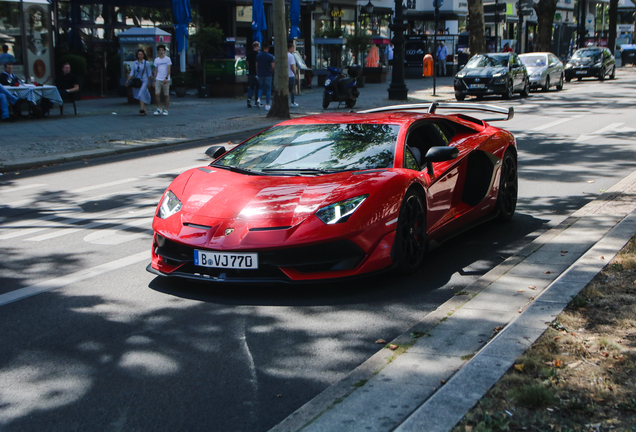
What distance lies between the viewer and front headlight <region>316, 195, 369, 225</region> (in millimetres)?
5164

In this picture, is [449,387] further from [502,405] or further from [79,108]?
[79,108]

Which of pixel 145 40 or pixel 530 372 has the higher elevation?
pixel 145 40

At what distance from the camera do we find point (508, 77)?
26.1 meters

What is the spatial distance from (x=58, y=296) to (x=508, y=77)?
22843 millimetres

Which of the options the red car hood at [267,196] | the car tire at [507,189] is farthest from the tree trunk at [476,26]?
the red car hood at [267,196]

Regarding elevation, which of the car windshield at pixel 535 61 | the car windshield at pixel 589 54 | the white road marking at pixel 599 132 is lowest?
the white road marking at pixel 599 132

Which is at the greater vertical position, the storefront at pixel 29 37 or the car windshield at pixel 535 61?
the storefront at pixel 29 37

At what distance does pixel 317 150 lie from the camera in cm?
614

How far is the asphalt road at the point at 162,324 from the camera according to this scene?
3.62 m

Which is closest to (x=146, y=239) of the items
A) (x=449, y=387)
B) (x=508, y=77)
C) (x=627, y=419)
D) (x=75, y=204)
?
(x=75, y=204)

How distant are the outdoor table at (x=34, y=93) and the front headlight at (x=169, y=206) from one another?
1406 cm

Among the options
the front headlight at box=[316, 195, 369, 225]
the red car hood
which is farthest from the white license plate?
the front headlight at box=[316, 195, 369, 225]

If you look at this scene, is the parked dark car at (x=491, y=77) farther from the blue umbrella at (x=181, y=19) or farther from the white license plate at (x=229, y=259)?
the white license plate at (x=229, y=259)

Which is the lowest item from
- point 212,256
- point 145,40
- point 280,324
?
point 280,324
